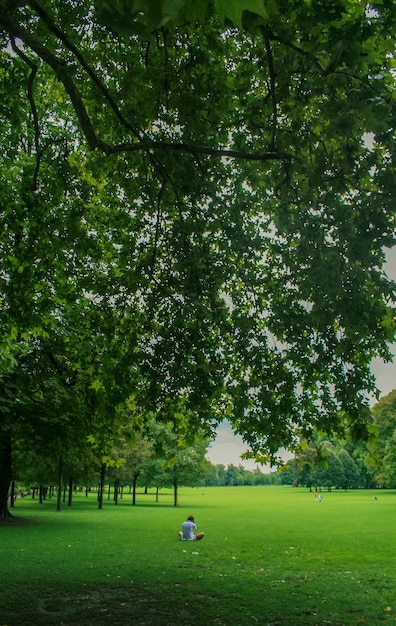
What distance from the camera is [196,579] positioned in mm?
12969

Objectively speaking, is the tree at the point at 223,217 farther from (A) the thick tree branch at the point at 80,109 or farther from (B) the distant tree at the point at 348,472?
(B) the distant tree at the point at 348,472

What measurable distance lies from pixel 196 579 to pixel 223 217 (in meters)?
9.21

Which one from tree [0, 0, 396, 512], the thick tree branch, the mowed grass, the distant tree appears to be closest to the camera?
the thick tree branch

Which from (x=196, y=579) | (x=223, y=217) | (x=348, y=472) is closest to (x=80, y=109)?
(x=223, y=217)

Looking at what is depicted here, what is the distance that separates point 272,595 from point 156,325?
6518 millimetres

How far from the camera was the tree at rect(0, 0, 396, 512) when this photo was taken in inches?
291

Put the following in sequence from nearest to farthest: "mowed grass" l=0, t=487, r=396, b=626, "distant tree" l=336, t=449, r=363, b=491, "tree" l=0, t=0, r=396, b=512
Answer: "tree" l=0, t=0, r=396, b=512 → "mowed grass" l=0, t=487, r=396, b=626 → "distant tree" l=336, t=449, r=363, b=491

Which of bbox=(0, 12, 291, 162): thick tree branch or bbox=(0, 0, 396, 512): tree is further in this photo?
bbox=(0, 0, 396, 512): tree

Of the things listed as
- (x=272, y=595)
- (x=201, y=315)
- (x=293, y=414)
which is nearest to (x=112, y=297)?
(x=201, y=315)

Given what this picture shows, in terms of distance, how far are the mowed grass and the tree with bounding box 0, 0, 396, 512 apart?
10.9 ft

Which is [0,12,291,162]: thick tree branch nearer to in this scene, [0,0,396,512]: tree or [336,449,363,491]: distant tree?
[0,0,396,512]: tree

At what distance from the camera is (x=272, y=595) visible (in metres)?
11.2

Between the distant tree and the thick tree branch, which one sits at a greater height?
the thick tree branch

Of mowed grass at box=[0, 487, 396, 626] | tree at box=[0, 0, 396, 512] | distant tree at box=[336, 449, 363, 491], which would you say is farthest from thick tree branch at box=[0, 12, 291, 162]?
distant tree at box=[336, 449, 363, 491]
